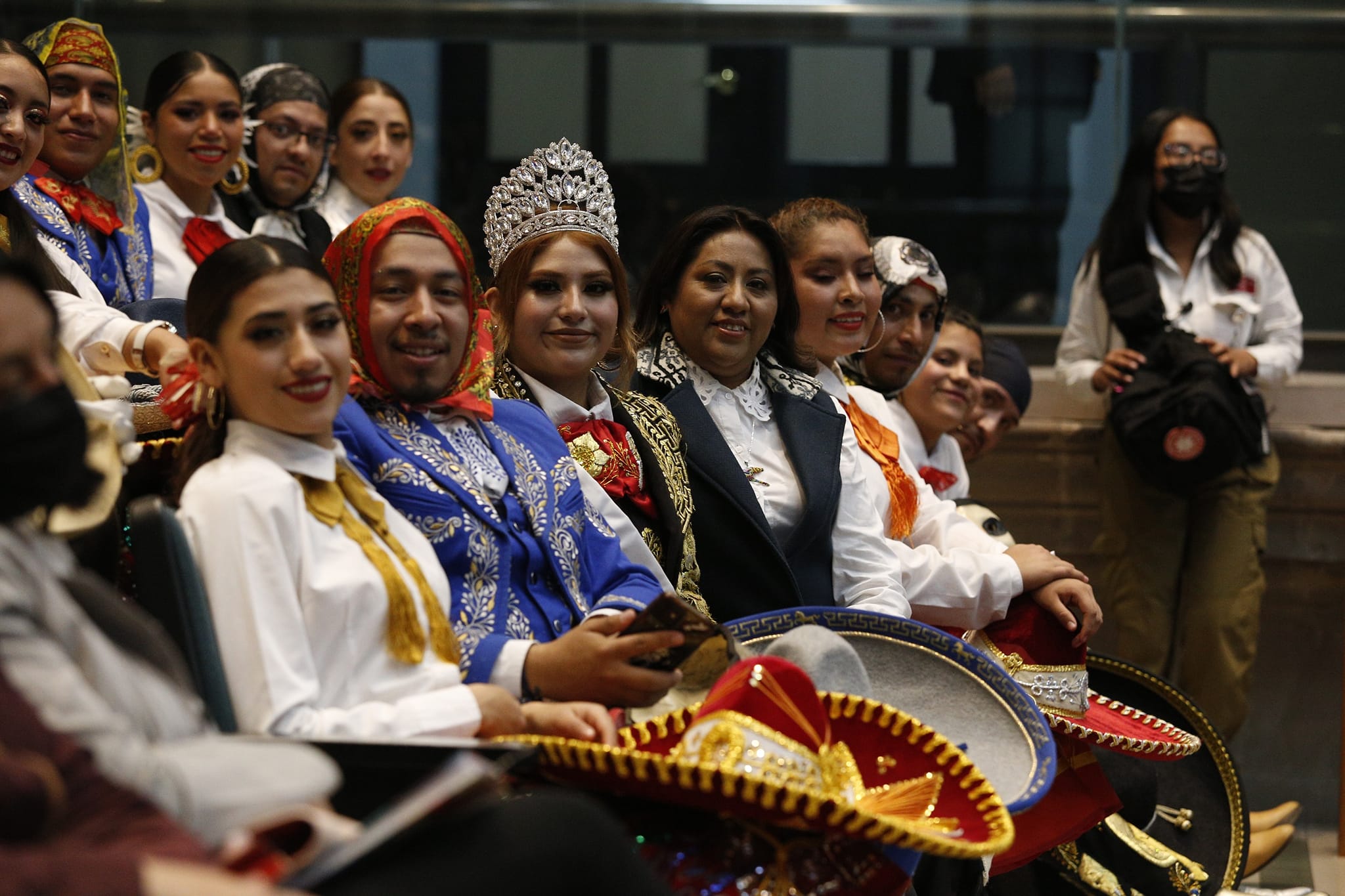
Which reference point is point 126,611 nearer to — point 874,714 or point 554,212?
point 874,714

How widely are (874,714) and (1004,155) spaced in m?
4.01

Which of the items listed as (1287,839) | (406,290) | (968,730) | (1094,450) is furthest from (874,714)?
(1094,450)

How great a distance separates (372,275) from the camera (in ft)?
7.74

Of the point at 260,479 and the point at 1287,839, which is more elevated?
the point at 260,479

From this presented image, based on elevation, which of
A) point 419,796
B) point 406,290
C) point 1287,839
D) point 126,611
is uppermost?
point 406,290

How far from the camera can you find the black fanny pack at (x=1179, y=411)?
189 inches

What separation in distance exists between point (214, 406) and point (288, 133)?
8.31 ft

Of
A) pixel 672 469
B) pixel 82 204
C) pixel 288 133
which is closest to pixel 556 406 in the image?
pixel 672 469

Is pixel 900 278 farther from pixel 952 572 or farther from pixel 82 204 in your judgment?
pixel 82 204

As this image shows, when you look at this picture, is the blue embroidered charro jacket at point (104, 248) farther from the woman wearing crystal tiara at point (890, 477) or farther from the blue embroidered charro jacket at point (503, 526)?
the woman wearing crystal tiara at point (890, 477)

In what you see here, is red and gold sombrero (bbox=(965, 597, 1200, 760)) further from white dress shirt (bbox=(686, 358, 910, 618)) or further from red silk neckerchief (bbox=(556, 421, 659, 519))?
red silk neckerchief (bbox=(556, 421, 659, 519))

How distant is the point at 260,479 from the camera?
1.94m

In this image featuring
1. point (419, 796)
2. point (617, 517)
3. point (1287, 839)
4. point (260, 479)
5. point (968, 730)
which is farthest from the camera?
point (1287, 839)

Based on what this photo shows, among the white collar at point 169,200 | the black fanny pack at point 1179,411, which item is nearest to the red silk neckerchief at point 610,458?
the white collar at point 169,200
